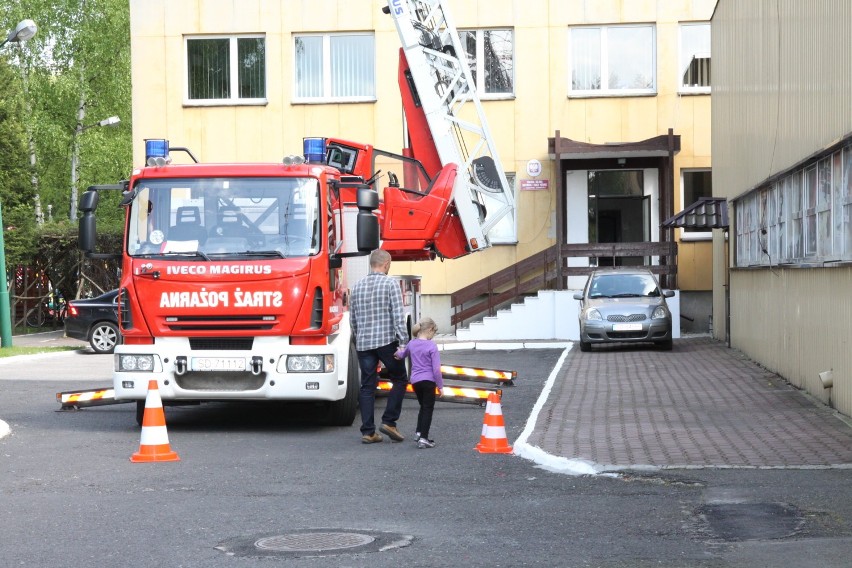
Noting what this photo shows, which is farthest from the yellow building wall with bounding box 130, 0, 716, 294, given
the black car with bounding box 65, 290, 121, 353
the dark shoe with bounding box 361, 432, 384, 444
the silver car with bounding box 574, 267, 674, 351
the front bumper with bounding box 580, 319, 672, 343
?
the dark shoe with bounding box 361, 432, 384, 444

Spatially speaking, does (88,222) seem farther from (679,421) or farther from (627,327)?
(627,327)

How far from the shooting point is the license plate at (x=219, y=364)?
43.1 ft

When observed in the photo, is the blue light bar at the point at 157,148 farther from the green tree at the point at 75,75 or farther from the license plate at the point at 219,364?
the green tree at the point at 75,75

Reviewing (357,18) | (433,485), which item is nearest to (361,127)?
(357,18)

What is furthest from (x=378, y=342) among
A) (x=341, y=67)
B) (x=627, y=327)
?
(x=341, y=67)

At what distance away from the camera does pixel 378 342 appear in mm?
12617

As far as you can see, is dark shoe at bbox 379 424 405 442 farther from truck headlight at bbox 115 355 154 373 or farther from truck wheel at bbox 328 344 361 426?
truck headlight at bbox 115 355 154 373

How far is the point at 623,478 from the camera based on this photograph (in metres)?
10.0

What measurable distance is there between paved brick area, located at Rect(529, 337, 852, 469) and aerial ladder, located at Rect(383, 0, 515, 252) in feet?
9.97

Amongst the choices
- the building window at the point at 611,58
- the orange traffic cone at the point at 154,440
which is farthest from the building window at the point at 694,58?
the orange traffic cone at the point at 154,440

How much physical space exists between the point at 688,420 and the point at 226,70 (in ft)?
74.0

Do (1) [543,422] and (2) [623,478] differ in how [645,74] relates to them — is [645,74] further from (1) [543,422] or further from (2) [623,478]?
(2) [623,478]

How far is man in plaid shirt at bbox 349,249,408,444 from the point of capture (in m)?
12.6

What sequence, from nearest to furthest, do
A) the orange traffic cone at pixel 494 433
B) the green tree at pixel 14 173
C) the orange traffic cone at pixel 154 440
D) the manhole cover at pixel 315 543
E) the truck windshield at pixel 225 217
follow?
the manhole cover at pixel 315 543 < the orange traffic cone at pixel 154 440 < the orange traffic cone at pixel 494 433 < the truck windshield at pixel 225 217 < the green tree at pixel 14 173
